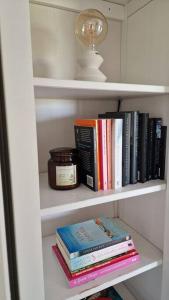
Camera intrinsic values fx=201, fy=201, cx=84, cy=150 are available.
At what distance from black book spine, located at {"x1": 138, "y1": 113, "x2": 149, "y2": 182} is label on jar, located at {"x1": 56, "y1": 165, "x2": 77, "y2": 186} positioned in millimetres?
253

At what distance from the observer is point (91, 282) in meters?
0.67

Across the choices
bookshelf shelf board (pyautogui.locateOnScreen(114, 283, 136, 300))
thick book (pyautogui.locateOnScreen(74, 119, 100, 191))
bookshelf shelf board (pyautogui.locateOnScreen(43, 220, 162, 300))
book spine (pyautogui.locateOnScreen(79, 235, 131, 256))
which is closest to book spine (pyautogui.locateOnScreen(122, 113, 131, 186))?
thick book (pyautogui.locateOnScreen(74, 119, 100, 191))

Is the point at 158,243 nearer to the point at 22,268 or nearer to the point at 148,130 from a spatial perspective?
the point at 148,130

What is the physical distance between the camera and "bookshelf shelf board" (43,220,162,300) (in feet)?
2.10

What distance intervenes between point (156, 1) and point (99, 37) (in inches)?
10.1

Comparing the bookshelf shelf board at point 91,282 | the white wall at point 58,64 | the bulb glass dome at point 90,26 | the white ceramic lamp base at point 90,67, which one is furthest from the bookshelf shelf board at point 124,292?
the bulb glass dome at point 90,26

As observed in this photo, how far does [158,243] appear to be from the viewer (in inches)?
33.2

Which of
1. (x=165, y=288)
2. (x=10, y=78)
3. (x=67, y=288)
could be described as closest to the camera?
(x=10, y=78)

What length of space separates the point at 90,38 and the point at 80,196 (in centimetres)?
54

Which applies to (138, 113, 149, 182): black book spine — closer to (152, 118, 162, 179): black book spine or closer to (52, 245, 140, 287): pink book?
(152, 118, 162, 179): black book spine

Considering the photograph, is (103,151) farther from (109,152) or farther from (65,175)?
(65,175)

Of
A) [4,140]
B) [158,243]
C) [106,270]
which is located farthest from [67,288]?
[4,140]

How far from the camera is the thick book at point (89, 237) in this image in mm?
687

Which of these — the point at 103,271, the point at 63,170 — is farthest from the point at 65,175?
the point at 103,271
